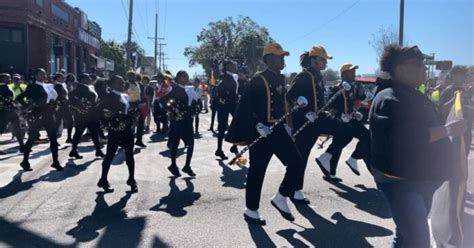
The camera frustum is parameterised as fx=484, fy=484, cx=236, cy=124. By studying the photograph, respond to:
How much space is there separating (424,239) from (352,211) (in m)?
2.90

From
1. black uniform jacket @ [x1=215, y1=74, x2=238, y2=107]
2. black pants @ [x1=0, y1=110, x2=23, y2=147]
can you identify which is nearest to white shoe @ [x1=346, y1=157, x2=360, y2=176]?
black uniform jacket @ [x1=215, y1=74, x2=238, y2=107]

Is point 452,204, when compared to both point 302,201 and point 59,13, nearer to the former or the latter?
point 302,201

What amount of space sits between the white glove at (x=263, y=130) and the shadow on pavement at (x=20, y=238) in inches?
91.0

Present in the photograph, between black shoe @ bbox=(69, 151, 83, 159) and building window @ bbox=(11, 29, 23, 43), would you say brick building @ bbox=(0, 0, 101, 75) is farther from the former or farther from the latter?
black shoe @ bbox=(69, 151, 83, 159)

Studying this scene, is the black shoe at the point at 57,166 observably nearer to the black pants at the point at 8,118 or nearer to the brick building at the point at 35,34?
the black pants at the point at 8,118

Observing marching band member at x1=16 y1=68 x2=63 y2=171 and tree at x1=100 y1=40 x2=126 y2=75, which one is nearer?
marching band member at x1=16 y1=68 x2=63 y2=171

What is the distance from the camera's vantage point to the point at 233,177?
7.96 metres

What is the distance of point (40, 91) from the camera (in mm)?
8484

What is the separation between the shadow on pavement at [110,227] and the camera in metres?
4.86

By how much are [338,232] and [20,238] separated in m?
3.29

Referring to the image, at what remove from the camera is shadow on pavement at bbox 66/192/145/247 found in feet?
15.9

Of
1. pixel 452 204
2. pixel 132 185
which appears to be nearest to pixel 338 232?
pixel 452 204

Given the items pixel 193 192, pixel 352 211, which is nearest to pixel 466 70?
pixel 352 211

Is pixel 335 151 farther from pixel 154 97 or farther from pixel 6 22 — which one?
pixel 6 22
